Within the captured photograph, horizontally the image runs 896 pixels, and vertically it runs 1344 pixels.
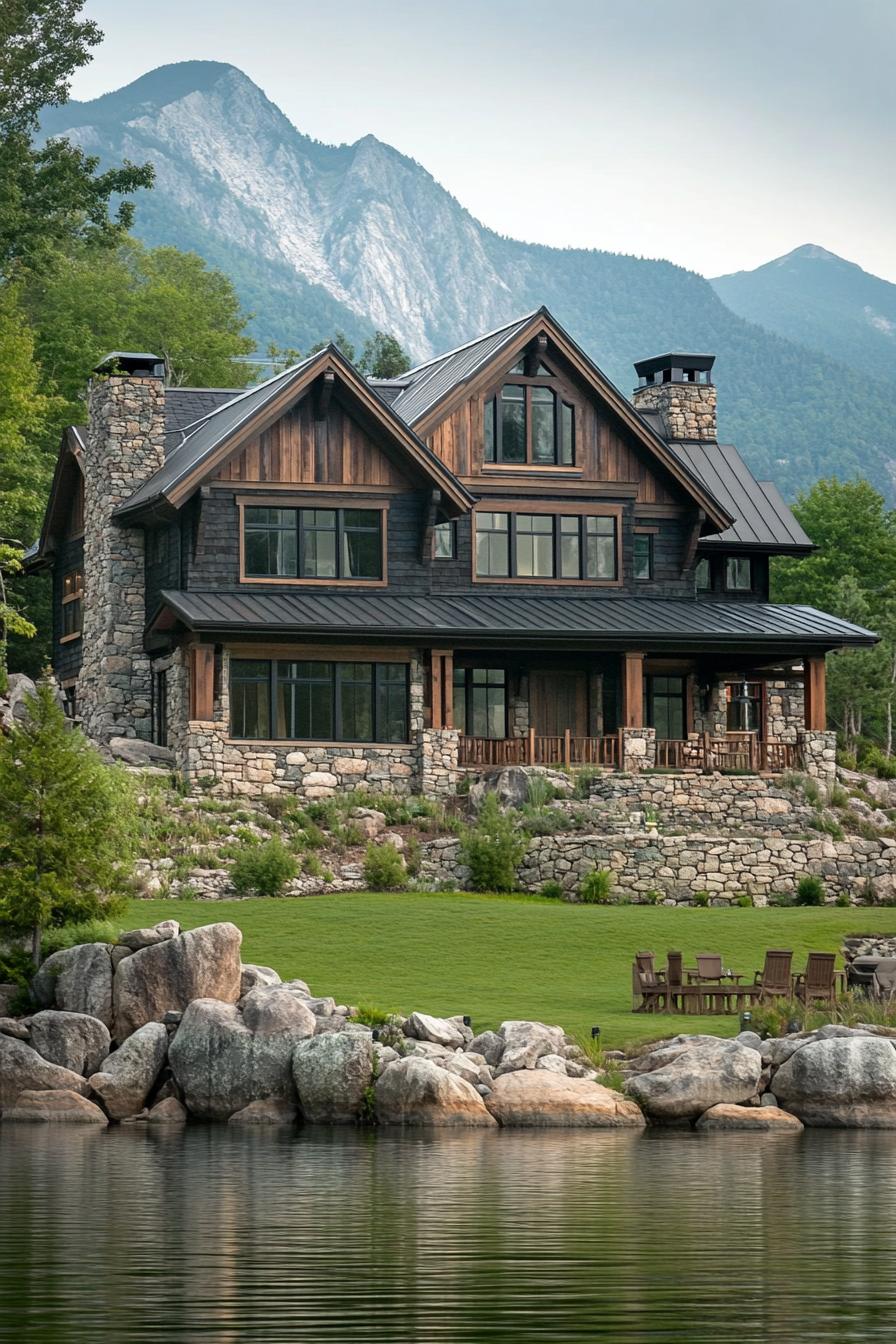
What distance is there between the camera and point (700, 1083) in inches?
978

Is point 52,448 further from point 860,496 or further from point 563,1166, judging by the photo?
point 563,1166

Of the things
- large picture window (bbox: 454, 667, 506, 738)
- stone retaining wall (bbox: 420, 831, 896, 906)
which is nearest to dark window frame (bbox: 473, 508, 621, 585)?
large picture window (bbox: 454, 667, 506, 738)

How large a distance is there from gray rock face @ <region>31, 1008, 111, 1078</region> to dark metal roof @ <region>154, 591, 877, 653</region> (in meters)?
18.4

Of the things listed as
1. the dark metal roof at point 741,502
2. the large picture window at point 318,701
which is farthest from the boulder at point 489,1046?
Answer: the dark metal roof at point 741,502

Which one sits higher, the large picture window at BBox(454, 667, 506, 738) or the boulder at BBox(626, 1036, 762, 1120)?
the large picture window at BBox(454, 667, 506, 738)

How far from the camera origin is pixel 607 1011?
29453mm

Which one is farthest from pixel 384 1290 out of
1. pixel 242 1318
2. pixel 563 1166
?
pixel 563 1166

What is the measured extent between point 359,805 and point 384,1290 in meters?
29.2

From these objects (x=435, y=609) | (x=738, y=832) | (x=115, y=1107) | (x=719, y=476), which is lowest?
(x=115, y=1107)

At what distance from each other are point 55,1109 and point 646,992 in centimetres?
812

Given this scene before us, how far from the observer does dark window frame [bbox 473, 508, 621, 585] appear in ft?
167

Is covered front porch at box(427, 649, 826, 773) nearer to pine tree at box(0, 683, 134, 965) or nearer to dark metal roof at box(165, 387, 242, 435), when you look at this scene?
dark metal roof at box(165, 387, 242, 435)

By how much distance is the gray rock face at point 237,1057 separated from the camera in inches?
1008

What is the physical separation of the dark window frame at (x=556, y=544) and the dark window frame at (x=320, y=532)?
8.50 feet
